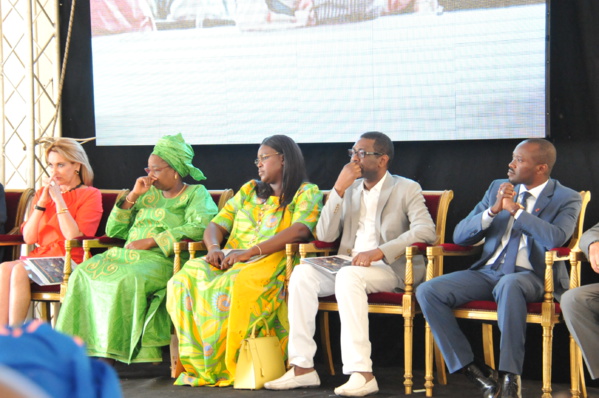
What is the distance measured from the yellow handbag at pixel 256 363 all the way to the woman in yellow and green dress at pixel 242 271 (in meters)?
0.08

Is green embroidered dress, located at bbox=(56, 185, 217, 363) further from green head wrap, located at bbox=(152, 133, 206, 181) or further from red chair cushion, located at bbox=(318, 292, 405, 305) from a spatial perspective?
red chair cushion, located at bbox=(318, 292, 405, 305)

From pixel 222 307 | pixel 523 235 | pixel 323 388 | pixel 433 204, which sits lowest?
Answer: pixel 323 388

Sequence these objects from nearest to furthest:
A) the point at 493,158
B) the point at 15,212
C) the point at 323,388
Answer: the point at 323,388
the point at 493,158
the point at 15,212

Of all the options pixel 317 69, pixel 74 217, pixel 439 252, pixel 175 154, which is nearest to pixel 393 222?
pixel 439 252

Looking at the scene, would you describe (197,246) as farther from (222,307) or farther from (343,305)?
→ (343,305)

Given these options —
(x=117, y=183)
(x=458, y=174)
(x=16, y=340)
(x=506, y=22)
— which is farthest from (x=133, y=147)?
(x=16, y=340)

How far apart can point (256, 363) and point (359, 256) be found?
2.37 feet

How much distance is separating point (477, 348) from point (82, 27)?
11.3ft

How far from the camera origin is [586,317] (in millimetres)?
3432

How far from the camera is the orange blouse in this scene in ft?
16.1

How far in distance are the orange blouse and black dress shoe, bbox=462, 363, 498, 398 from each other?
7.83 feet

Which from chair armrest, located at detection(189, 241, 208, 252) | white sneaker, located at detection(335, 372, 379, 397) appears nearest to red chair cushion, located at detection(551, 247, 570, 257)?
white sneaker, located at detection(335, 372, 379, 397)

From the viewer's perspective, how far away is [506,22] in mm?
4387

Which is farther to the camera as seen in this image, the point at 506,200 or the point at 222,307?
the point at 222,307
